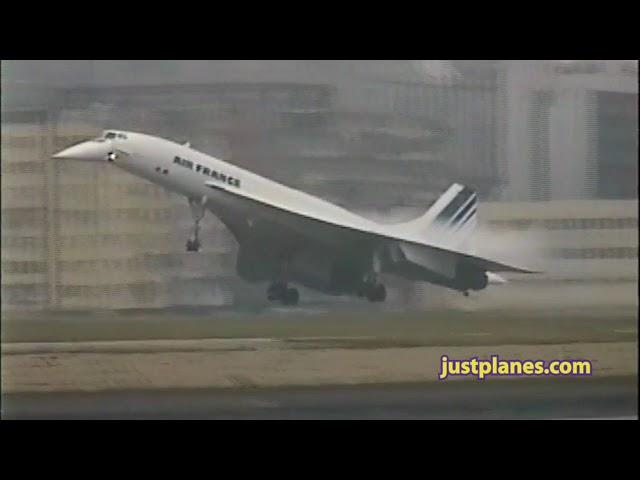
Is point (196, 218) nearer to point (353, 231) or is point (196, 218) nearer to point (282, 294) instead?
point (282, 294)

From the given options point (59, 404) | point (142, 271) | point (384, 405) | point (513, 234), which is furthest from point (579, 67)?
point (59, 404)

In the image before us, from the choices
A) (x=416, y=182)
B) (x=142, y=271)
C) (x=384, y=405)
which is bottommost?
(x=384, y=405)

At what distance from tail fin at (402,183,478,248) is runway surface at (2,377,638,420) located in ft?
2.71

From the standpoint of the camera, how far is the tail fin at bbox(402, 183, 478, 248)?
22.6ft

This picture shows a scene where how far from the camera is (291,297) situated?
697 centimetres

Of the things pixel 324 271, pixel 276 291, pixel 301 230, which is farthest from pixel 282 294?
pixel 301 230

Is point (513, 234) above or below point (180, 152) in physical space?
below

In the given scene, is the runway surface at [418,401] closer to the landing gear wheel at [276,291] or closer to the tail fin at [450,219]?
the landing gear wheel at [276,291]

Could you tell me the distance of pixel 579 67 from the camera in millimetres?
6883

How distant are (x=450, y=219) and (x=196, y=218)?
4.69 feet

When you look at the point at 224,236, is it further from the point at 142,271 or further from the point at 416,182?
the point at 416,182

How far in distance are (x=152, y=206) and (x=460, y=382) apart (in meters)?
2.00

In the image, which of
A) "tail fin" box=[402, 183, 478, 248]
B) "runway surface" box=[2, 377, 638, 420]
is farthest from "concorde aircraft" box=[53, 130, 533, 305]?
"runway surface" box=[2, 377, 638, 420]

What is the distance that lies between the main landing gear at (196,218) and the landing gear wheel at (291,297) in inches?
22.1
